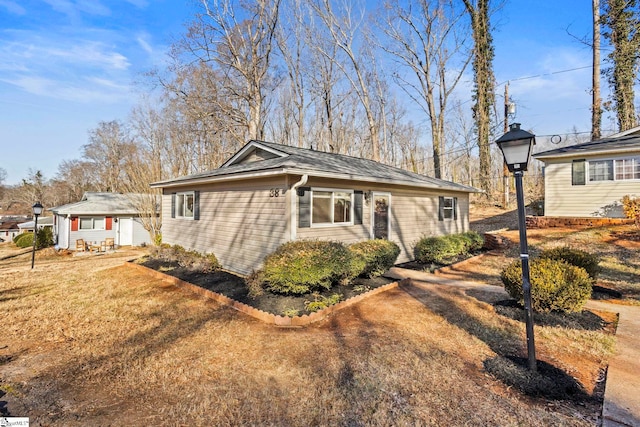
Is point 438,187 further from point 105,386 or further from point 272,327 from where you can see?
point 105,386

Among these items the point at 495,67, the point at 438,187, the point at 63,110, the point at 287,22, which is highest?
the point at 287,22

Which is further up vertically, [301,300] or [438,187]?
[438,187]

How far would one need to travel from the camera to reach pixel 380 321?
196 inches

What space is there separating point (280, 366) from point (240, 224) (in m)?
5.29

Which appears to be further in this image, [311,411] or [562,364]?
[562,364]

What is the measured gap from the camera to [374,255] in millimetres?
7152

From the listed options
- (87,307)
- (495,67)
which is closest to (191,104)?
(87,307)

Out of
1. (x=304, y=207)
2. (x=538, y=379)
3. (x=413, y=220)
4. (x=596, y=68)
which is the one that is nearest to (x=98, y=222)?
(x=304, y=207)

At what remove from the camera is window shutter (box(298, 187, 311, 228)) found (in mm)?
7031

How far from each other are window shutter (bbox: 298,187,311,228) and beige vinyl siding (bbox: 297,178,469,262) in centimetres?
12

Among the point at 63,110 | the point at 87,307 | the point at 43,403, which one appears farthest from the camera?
the point at 63,110

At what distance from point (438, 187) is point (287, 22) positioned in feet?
50.4

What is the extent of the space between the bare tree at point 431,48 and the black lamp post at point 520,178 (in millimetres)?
16857

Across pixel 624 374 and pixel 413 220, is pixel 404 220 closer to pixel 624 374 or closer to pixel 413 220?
pixel 413 220
